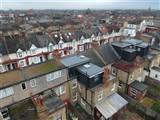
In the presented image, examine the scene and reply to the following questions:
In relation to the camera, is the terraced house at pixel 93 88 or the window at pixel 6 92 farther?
the terraced house at pixel 93 88

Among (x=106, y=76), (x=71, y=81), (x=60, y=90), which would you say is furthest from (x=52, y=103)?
(x=106, y=76)

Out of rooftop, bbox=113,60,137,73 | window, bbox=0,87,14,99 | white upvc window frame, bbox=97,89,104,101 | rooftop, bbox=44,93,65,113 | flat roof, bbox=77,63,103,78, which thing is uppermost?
flat roof, bbox=77,63,103,78

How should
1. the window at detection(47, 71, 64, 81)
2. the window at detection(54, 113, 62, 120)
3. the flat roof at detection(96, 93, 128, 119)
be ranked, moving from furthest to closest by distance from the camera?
the flat roof at detection(96, 93, 128, 119) < the window at detection(47, 71, 64, 81) < the window at detection(54, 113, 62, 120)

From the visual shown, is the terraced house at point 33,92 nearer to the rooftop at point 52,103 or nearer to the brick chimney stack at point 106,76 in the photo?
the rooftop at point 52,103

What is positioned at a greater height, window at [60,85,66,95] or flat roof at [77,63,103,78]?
flat roof at [77,63,103,78]

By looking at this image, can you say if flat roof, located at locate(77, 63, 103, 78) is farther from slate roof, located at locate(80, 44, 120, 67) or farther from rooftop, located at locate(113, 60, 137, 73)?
rooftop, located at locate(113, 60, 137, 73)

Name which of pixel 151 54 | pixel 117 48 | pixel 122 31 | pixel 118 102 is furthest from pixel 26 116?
pixel 122 31

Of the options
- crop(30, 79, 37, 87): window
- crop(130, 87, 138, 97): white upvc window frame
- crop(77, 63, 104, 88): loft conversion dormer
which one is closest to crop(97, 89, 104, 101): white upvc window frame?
crop(77, 63, 104, 88): loft conversion dormer

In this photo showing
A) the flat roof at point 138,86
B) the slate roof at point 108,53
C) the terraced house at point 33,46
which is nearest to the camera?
the flat roof at point 138,86

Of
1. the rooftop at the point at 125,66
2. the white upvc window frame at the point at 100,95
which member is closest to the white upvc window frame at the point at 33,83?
the white upvc window frame at the point at 100,95
